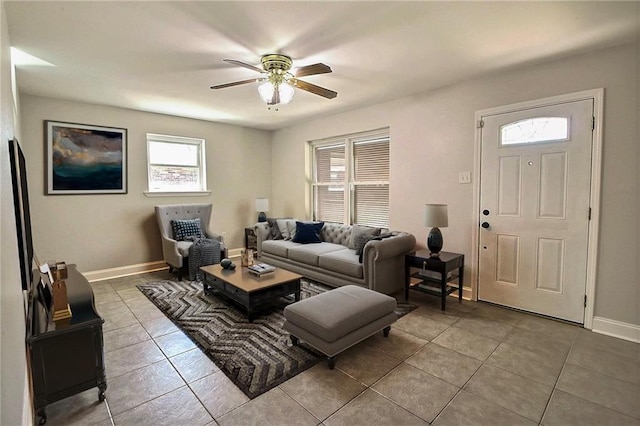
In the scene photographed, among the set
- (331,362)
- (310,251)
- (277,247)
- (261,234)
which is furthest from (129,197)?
(331,362)

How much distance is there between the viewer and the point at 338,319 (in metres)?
2.26

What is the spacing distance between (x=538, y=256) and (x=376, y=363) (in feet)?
6.97

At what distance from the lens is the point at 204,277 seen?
369 cm

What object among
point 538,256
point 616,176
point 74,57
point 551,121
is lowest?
point 538,256

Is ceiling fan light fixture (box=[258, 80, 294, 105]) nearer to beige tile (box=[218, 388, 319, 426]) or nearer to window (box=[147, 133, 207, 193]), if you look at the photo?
beige tile (box=[218, 388, 319, 426])

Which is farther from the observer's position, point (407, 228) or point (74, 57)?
point (407, 228)

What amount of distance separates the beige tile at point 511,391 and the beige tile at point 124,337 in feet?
8.75

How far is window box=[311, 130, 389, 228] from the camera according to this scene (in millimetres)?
4688

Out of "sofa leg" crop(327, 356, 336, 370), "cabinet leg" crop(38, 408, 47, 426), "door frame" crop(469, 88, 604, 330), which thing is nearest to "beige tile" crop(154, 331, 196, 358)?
"cabinet leg" crop(38, 408, 47, 426)

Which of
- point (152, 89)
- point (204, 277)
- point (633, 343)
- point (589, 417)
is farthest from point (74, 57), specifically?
point (633, 343)

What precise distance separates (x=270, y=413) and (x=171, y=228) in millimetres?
3755

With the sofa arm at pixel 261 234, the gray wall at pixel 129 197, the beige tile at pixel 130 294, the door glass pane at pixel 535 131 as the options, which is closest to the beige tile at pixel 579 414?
the door glass pane at pixel 535 131

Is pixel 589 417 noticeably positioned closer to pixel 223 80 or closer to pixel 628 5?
pixel 628 5

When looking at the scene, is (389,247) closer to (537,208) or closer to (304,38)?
(537,208)
